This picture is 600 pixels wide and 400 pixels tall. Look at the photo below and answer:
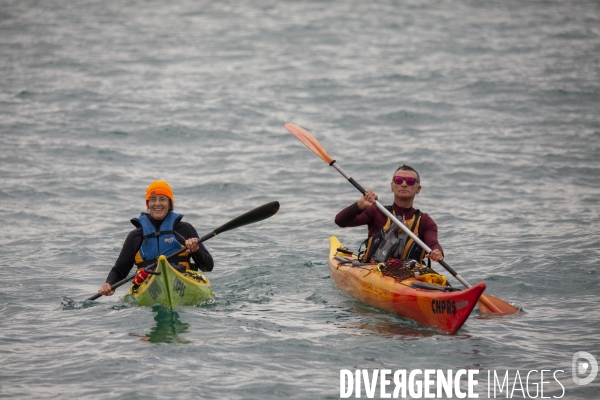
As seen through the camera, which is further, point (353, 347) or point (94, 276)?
point (94, 276)

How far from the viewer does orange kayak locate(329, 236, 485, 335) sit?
7.50m

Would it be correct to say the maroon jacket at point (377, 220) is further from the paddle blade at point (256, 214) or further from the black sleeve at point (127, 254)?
the black sleeve at point (127, 254)

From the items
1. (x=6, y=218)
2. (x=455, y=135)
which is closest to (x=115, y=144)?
(x=6, y=218)

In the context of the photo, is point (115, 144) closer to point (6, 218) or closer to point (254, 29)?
point (6, 218)

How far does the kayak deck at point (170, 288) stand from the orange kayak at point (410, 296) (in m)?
1.64

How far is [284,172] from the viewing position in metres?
15.7

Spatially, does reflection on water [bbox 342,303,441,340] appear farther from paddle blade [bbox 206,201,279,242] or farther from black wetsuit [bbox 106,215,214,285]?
black wetsuit [bbox 106,215,214,285]

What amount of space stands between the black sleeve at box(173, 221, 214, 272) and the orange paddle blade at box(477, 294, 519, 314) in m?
2.83

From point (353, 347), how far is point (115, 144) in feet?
35.9

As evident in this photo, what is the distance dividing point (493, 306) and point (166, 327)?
3.33 meters

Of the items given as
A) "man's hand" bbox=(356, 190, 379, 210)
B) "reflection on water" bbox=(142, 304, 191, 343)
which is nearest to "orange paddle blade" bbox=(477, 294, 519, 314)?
"man's hand" bbox=(356, 190, 379, 210)

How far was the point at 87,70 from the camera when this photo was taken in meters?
22.4

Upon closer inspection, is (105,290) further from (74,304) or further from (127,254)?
(74,304)

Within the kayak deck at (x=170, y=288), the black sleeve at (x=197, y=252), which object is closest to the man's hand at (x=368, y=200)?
the black sleeve at (x=197, y=252)
